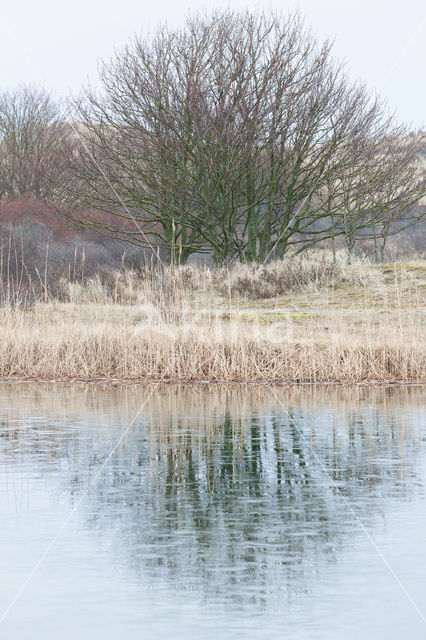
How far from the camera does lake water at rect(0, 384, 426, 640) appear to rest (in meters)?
4.73

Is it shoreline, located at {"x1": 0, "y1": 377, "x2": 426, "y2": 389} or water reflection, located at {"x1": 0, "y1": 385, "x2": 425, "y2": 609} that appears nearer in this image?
water reflection, located at {"x1": 0, "y1": 385, "x2": 425, "y2": 609}

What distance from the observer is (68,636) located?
4.43 m

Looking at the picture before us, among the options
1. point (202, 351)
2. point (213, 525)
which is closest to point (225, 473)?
point (213, 525)

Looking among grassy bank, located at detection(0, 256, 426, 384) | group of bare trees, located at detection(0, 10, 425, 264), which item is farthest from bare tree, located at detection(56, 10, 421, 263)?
grassy bank, located at detection(0, 256, 426, 384)

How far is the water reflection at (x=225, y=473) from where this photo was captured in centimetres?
575

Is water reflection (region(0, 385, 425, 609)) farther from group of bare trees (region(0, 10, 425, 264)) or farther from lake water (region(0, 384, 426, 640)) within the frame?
group of bare trees (region(0, 10, 425, 264))

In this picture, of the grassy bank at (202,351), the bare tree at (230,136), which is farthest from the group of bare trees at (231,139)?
the grassy bank at (202,351)

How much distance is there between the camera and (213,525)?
6.72m

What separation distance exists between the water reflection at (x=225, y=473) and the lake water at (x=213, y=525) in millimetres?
20

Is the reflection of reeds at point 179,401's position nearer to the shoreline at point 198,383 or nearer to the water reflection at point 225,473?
the water reflection at point 225,473

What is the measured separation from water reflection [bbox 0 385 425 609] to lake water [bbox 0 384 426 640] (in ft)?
0.07

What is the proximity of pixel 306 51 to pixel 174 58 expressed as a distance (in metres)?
3.82

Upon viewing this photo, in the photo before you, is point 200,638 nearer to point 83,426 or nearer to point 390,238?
point 83,426

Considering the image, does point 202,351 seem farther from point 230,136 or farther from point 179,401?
point 230,136
